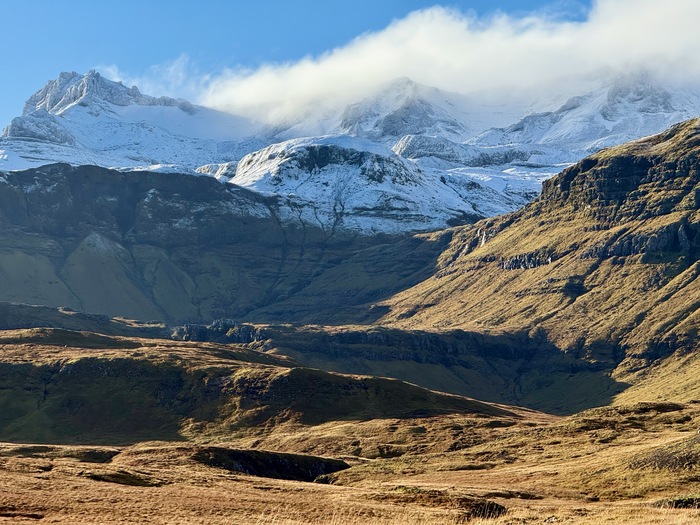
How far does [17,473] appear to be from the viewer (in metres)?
104

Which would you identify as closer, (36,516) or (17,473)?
(36,516)

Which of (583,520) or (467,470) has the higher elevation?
(583,520)

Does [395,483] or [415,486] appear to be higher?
[415,486]

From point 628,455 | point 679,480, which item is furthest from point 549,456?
point 679,480

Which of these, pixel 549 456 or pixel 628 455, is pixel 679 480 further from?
pixel 549 456

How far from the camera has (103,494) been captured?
88.4 m

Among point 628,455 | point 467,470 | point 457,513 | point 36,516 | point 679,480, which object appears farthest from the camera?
point 467,470

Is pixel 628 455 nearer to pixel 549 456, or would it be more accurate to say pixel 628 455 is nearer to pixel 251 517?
pixel 549 456

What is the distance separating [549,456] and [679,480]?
151ft

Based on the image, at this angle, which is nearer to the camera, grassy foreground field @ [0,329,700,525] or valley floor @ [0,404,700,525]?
valley floor @ [0,404,700,525]

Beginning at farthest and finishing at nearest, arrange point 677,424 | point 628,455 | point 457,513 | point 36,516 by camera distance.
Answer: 1. point 677,424
2. point 628,455
3. point 457,513
4. point 36,516

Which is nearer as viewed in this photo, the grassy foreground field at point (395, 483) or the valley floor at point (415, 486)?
the valley floor at point (415, 486)

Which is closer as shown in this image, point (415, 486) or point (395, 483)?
point (415, 486)

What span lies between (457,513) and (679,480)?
46.8 metres
